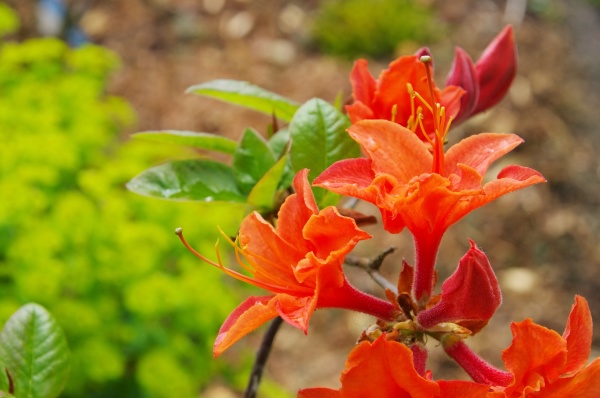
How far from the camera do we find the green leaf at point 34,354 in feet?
2.45

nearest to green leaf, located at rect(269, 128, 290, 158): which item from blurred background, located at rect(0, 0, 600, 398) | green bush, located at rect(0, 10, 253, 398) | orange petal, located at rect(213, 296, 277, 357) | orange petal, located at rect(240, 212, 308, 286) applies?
orange petal, located at rect(240, 212, 308, 286)

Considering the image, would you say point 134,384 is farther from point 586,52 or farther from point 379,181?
point 586,52

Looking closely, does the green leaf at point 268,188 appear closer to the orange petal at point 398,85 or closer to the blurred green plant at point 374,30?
the orange petal at point 398,85

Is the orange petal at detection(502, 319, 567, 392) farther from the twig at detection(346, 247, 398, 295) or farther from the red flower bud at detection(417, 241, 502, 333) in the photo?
the twig at detection(346, 247, 398, 295)

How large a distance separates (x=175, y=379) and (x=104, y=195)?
1.57ft

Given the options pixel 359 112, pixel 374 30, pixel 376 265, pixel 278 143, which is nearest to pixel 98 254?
pixel 278 143

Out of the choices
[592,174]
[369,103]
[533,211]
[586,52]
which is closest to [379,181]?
[369,103]

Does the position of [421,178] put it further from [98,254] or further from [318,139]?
[98,254]

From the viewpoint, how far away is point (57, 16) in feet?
11.8

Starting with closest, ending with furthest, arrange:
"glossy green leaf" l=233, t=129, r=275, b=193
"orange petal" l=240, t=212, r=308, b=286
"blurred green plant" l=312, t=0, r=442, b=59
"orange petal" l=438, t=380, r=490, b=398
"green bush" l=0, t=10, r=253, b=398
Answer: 1. "orange petal" l=438, t=380, r=490, b=398
2. "orange petal" l=240, t=212, r=308, b=286
3. "glossy green leaf" l=233, t=129, r=275, b=193
4. "green bush" l=0, t=10, r=253, b=398
5. "blurred green plant" l=312, t=0, r=442, b=59

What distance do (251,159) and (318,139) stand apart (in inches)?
4.0

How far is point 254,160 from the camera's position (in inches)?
34.1

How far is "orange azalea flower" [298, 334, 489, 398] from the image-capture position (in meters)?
0.54

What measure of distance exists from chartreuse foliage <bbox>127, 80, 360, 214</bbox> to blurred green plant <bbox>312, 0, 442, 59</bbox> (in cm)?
272
